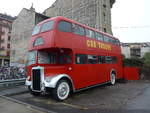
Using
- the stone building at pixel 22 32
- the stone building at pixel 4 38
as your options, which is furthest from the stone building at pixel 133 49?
the stone building at pixel 4 38

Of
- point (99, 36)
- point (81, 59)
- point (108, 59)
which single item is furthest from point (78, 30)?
point (108, 59)

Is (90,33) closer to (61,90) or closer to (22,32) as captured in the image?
(61,90)

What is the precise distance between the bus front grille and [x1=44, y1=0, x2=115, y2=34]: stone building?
16092 mm

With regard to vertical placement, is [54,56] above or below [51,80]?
above

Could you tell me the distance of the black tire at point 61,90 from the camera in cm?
615

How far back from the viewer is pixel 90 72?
8.38m

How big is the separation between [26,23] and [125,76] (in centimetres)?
1916

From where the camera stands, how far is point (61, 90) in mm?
6465

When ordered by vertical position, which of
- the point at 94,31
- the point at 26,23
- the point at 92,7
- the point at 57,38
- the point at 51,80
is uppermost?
the point at 92,7

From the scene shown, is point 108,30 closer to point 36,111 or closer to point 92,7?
point 92,7

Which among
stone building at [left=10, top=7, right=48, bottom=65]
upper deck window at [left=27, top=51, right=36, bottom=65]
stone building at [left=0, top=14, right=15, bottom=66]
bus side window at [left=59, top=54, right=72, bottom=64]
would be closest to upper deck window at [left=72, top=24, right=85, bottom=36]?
bus side window at [left=59, top=54, right=72, bottom=64]

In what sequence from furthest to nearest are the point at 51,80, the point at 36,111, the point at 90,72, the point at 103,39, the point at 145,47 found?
1. the point at 145,47
2. the point at 103,39
3. the point at 90,72
4. the point at 51,80
5. the point at 36,111

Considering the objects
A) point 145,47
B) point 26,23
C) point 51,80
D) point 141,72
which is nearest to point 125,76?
point 141,72

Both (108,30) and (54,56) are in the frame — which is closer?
(54,56)
